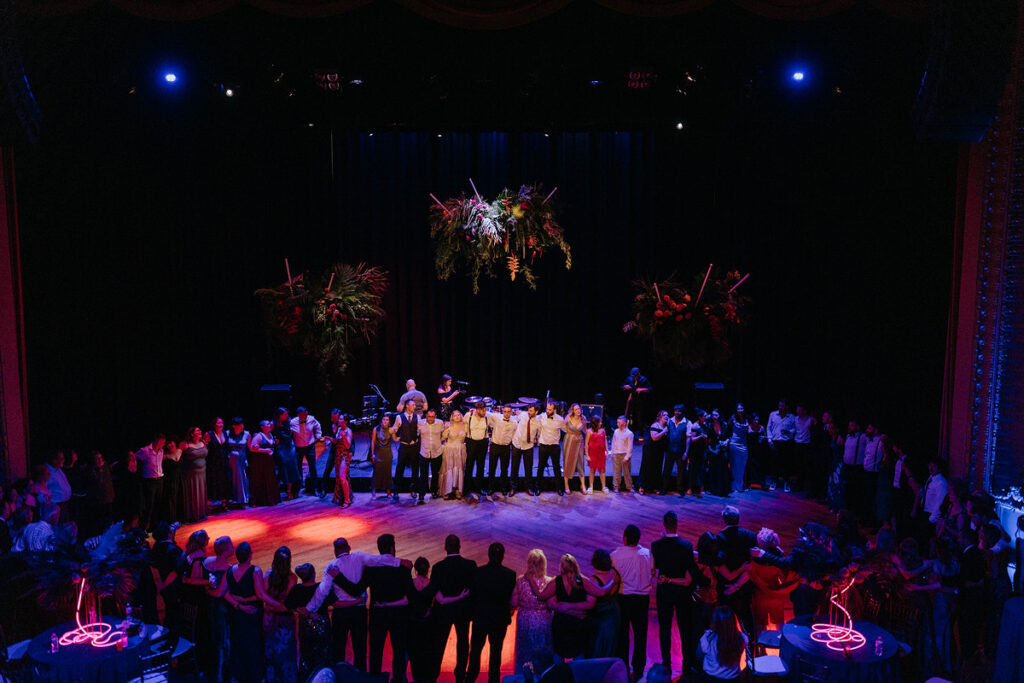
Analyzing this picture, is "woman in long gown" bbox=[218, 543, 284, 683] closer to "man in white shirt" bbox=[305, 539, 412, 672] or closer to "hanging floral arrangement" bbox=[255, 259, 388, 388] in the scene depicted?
"man in white shirt" bbox=[305, 539, 412, 672]

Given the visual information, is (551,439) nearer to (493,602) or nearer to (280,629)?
(493,602)

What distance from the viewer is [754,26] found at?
8516 millimetres

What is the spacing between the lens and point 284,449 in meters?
10.9

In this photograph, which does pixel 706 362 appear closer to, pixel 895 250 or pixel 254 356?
pixel 895 250

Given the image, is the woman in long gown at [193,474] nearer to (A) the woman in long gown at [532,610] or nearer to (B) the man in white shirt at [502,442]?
(B) the man in white shirt at [502,442]

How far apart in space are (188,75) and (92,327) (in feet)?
12.4

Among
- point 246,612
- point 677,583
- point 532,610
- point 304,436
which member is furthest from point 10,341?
point 677,583

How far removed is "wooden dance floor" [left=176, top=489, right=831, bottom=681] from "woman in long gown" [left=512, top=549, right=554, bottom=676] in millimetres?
2572

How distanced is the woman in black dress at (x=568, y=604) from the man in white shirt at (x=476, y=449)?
17.1 feet

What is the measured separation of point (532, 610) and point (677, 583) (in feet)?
4.00

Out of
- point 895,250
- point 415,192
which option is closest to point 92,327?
point 415,192

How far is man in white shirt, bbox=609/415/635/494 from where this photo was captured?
1108 centimetres

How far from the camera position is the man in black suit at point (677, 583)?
6.15 meters

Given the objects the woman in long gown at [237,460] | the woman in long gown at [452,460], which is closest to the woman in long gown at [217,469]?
the woman in long gown at [237,460]
